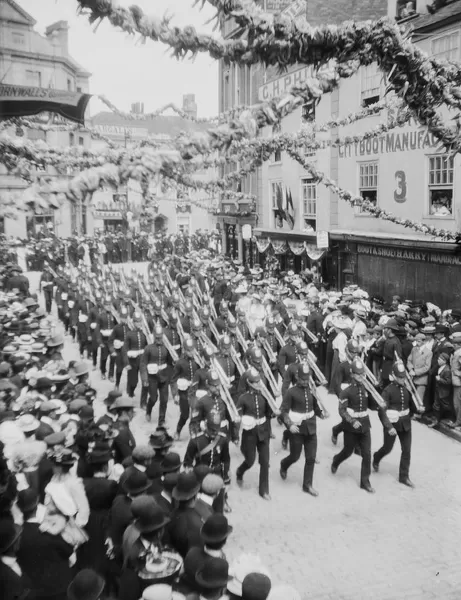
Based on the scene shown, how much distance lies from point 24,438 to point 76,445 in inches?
24.5

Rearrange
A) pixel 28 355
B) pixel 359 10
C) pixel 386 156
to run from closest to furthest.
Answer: pixel 28 355, pixel 359 10, pixel 386 156

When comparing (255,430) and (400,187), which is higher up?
(400,187)

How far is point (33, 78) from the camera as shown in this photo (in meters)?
6.76

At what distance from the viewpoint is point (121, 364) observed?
12766mm

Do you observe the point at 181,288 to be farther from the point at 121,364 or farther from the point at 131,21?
the point at 131,21

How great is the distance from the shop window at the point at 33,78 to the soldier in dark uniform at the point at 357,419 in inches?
222

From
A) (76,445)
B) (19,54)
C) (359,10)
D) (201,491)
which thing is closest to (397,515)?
(201,491)

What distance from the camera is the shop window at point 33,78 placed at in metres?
6.49

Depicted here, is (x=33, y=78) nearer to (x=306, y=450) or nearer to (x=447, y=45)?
(x=306, y=450)

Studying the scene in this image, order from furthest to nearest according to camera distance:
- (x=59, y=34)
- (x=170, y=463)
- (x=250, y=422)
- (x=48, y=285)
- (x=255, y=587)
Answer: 1. (x=48, y=285)
2. (x=250, y=422)
3. (x=170, y=463)
4. (x=59, y=34)
5. (x=255, y=587)

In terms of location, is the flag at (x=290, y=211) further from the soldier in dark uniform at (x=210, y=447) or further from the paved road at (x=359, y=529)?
the soldier in dark uniform at (x=210, y=447)

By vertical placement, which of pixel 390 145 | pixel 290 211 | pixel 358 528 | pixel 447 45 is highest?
pixel 447 45

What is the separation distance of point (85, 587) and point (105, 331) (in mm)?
10887

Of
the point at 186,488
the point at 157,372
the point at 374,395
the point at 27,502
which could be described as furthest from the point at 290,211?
the point at 27,502
